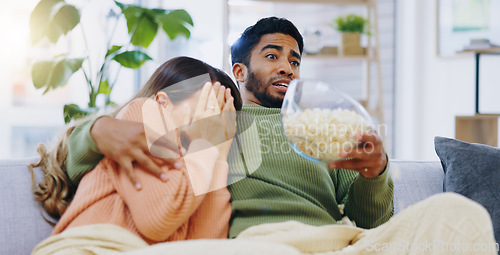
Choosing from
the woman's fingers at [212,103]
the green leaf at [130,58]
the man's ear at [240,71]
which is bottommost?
the woman's fingers at [212,103]

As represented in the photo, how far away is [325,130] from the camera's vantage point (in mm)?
930

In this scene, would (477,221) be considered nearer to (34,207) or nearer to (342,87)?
(34,207)

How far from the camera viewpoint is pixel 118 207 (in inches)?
39.8

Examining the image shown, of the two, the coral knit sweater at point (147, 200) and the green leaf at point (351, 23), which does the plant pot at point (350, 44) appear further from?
the coral knit sweater at point (147, 200)

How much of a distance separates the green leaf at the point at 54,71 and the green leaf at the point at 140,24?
316 mm

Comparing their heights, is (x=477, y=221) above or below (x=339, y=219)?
above

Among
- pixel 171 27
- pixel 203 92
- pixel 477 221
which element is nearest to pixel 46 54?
pixel 171 27

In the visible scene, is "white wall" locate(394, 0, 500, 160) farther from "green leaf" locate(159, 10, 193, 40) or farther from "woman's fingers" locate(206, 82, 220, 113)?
"woman's fingers" locate(206, 82, 220, 113)

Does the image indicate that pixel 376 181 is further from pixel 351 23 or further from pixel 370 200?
pixel 351 23

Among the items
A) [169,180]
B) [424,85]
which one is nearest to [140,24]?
[169,180]

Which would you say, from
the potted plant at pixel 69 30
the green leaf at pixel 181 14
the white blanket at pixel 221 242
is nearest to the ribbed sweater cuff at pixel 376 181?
the white blanket at pixel 221 242

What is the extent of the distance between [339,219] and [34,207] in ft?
2.51

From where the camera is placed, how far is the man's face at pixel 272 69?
1577 millimetres

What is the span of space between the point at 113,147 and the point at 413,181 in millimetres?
960
